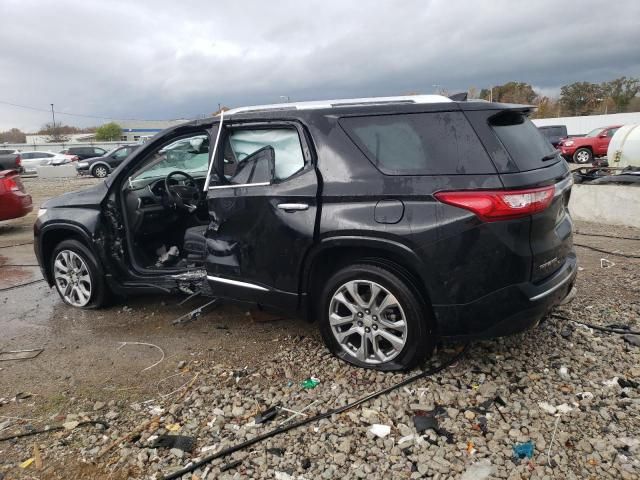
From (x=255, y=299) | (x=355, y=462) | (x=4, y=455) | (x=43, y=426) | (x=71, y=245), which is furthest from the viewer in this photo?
(x=71, y=245)

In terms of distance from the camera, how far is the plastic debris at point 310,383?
332 cm

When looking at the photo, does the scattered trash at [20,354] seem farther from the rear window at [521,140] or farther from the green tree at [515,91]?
the green tree at [515,91]

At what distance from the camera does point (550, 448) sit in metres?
2.60

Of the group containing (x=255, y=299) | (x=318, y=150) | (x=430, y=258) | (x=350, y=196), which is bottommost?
(x=255, y=299)

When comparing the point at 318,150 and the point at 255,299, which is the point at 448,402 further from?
the point at 318,150

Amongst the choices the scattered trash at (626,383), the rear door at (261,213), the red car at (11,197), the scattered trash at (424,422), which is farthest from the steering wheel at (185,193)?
the red car at (11,197)

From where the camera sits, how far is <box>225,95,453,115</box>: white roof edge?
3243 mm

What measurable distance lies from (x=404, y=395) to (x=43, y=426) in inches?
89.4

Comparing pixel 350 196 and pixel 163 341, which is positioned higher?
pixel 350 196

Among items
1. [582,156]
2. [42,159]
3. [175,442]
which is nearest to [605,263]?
[175,442]

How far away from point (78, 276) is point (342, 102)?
322 cm

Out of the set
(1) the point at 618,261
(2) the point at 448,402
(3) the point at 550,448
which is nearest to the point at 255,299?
(2) the point at 448,402

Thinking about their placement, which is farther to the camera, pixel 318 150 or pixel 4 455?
pixel 318 150

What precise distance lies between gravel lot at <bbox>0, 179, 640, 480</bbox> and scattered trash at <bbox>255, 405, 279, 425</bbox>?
0.15 feet
